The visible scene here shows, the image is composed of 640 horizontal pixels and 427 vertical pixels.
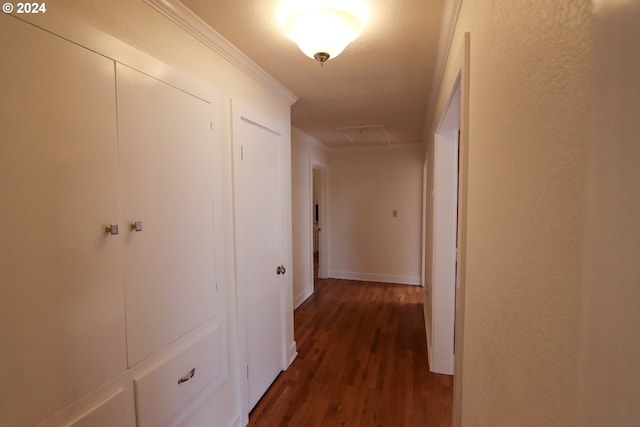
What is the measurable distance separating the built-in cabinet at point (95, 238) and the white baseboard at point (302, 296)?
2472 mm

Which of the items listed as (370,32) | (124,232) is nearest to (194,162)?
Answer: (124,232)

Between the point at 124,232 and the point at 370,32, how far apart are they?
1528 millimetres

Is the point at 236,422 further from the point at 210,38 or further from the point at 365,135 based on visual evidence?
the point at 365,135

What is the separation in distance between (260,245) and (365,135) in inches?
107

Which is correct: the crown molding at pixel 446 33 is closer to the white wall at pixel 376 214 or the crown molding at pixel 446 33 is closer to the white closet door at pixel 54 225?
the white closet door at pixel 54 225

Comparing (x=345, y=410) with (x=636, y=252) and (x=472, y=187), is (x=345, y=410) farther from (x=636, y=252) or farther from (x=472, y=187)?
(x=636, y=252)

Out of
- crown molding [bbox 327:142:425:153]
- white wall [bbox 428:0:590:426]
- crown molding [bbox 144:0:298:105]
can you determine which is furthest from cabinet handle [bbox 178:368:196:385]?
crown molding [bbox 327:142:425:153]

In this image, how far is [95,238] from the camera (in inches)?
39.6

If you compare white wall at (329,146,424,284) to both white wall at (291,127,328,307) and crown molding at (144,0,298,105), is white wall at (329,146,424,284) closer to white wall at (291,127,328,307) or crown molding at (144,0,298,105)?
white wall at (291,127,328,307)

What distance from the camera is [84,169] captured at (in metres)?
0.97

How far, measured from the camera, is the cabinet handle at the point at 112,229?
1.05 meters

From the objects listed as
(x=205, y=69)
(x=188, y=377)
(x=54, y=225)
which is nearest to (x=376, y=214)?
(x=205, y=69)

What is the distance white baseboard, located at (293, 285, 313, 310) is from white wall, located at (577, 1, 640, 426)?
12.3ft

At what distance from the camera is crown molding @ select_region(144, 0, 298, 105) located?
1.31 metres
